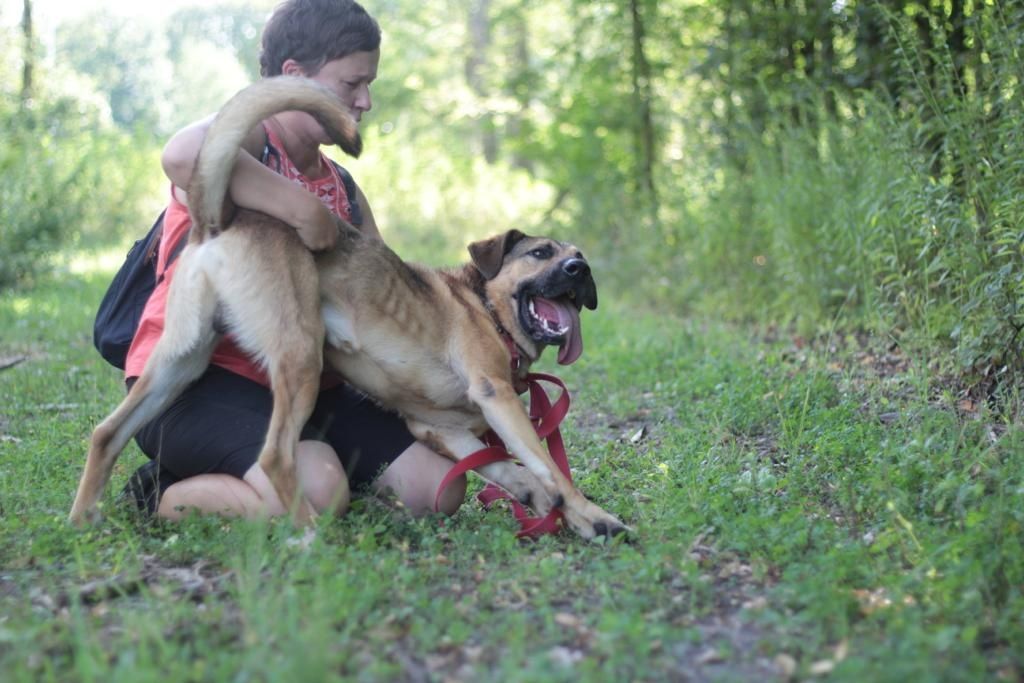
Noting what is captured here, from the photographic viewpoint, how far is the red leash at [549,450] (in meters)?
3.89

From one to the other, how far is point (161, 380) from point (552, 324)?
173 cm

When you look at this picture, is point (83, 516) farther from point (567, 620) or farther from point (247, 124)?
point (567, 620)

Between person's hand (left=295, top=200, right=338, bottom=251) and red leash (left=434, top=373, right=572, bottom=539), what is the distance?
1067 millimetres

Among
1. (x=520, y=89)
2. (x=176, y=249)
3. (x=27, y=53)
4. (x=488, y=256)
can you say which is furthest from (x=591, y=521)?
(x=27, y=53)

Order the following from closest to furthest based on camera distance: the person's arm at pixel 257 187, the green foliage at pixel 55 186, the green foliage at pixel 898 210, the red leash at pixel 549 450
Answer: the person's arm at pixel 257 187 < the red leash at pixel 549 450 < the green foliage at pixel 898 210 < the green foliage at pixel 55 186

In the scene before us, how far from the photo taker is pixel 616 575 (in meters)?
3.29

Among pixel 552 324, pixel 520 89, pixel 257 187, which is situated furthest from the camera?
pixel 520 89

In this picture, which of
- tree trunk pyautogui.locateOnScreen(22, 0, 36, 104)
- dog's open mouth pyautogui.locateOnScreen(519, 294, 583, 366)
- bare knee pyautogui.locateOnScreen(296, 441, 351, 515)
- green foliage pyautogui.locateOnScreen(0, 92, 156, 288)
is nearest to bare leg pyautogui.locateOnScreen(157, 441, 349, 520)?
bare knee pyautogui.locateOnScreen(296, 441, 351, 515)

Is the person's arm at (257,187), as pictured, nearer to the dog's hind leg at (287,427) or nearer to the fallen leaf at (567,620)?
the dog's hind leg at (287,427)

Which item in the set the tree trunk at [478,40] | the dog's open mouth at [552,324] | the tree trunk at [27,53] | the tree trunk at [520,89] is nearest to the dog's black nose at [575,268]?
the dog's open mouth at [552,324]

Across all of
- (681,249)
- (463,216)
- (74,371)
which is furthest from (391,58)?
(74,371)

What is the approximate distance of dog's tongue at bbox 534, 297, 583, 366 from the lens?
14.8ft

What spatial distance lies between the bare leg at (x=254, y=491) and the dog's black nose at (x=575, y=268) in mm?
1394

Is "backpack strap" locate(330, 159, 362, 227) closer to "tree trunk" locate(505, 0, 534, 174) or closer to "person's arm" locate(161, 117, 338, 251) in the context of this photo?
"person's arm" locate(161, 117, 338, 251)
